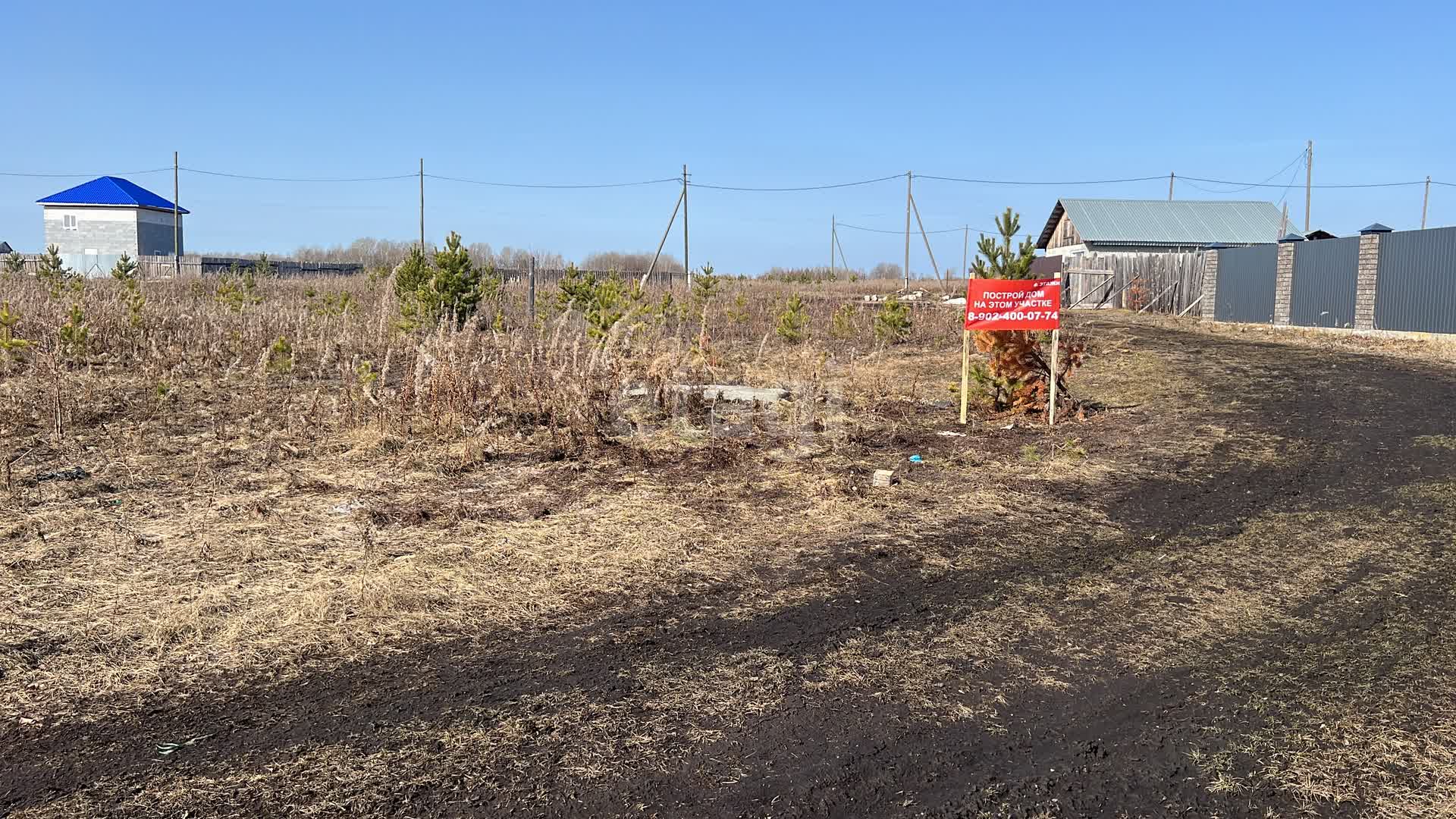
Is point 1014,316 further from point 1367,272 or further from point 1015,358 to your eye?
point 1367,272

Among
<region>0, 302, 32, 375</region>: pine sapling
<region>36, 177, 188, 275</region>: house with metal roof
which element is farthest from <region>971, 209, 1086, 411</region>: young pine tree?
<region>36, 177, 188, 275</region>: house with metal roof

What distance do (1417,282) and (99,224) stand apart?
59.0 m

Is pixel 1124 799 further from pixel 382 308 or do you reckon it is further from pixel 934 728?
pixel 382 308

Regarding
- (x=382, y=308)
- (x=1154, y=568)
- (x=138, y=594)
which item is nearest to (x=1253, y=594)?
(x=1154, y=568)

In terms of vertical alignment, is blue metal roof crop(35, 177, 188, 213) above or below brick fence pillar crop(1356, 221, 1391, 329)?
above

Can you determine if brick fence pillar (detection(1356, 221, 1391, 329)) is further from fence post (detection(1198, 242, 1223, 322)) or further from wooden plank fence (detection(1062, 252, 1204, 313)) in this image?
wooden plank fence (detection(1062, 252, 1204, 313))

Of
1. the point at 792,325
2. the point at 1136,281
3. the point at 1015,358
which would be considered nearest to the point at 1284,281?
the point at 1136,281

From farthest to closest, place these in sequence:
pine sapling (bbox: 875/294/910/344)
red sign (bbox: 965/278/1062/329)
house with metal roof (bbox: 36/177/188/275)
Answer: house with metal roof (bbox: 36/177/188/275), pine sapling (bbox: 875/294/910/344), red sign (bbox: 965/278/1062/329)

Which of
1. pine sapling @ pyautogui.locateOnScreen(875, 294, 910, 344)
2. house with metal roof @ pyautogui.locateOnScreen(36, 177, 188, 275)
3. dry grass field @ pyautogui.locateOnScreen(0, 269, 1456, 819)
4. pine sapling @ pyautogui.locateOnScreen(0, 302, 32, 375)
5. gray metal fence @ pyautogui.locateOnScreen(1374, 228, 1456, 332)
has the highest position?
house with metal roof @ pyautogui.locateOnScreen(36, 177, 188, 275)

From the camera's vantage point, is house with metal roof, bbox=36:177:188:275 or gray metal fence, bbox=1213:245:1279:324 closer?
gray metal fence, bbox=1213:245:1279:324

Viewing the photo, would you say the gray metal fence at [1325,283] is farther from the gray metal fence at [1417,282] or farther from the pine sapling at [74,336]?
the pine sapling at [74,336]

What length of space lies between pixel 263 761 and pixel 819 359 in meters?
11.6

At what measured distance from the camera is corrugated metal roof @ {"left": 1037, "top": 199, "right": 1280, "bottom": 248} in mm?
46188

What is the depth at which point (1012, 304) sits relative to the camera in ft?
34.1
